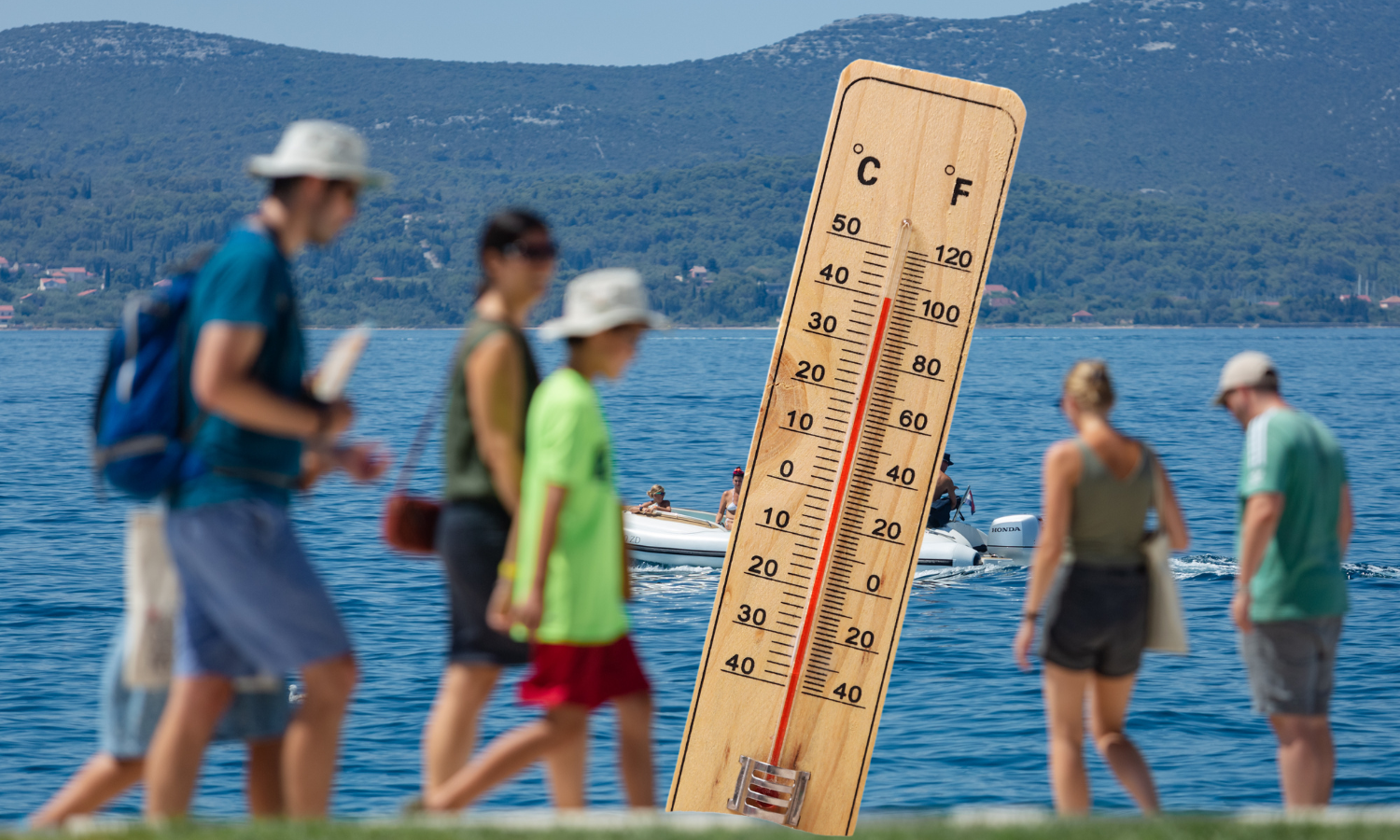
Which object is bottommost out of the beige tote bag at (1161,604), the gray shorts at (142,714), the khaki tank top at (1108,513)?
the gray shorts at (142,714)

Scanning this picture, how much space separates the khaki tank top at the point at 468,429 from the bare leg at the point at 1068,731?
6.75 ft

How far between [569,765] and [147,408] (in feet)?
5.05

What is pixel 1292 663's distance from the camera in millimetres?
5285

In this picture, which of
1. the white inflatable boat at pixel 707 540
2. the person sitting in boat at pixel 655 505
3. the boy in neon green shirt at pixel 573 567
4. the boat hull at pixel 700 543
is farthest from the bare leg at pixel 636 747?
the person sitting in boat at pixel 655 505

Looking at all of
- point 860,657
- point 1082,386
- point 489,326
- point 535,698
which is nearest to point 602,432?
point 489,326

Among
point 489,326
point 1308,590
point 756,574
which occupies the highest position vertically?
point 489,326

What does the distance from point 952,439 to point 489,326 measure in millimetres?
54085

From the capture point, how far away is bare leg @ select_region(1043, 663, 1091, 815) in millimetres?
5074

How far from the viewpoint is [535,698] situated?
423 cm

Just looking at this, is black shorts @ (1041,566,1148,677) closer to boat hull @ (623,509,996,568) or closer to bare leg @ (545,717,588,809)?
bare leg @ (545,717,588,809)

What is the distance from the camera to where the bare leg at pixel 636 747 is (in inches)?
171

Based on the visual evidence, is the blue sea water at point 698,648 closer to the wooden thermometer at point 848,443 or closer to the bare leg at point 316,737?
the wooden thermometer at point 848,443

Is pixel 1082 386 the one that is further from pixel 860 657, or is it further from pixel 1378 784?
pixel 1378 784

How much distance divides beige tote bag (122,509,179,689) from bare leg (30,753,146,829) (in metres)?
0.31
